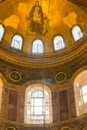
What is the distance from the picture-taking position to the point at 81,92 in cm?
1841

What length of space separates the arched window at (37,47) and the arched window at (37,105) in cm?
287

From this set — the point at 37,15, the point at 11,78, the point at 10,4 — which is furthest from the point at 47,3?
the point at 11,78

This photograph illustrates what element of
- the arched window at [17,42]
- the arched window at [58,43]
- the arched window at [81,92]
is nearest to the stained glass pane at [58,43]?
the arched window at [58,43]

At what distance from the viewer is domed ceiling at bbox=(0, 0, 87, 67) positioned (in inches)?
795

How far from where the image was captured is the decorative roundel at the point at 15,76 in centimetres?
1906

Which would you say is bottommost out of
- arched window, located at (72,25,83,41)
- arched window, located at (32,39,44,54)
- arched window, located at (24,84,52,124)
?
arched window, located at (24,84,52,124)

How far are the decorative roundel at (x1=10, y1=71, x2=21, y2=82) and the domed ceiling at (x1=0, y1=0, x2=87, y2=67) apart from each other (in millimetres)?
878

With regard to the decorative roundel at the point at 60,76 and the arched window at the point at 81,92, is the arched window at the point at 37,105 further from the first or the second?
the arched window at the point at 81,92

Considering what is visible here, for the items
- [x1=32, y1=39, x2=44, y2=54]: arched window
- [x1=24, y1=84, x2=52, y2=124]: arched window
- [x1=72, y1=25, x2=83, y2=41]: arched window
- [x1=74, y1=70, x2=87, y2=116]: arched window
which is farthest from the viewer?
[x1=32, y1=39, x2=44, y2=54]: arched window

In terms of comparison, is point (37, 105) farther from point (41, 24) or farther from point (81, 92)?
point (41, 24)

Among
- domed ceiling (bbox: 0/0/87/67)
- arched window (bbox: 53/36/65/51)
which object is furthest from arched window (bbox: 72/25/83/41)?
arched window (bbox: 53/36/65/51)

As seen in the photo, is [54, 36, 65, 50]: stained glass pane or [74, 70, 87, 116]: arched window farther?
[54, 36, 65, 50]: stained glass pane

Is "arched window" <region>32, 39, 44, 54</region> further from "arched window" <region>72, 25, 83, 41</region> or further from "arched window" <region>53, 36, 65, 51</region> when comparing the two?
"arched window" <region>72, 25, 83, 41</region>

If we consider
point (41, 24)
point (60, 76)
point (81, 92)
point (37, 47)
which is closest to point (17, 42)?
point (37, 47)
